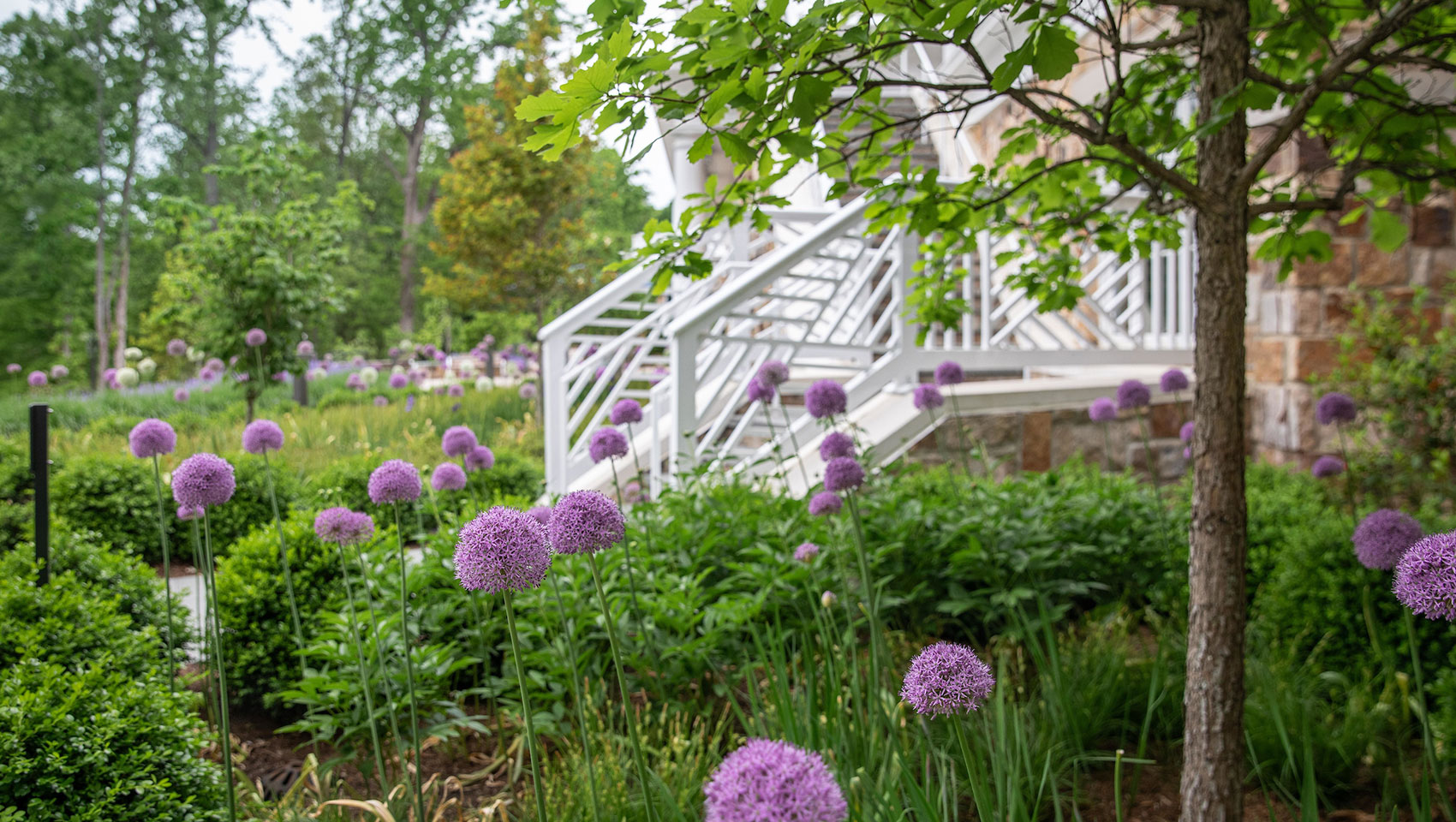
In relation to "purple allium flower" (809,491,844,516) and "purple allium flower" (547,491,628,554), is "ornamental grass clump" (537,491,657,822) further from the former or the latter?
"purple allium flower" (809,491,844,516)

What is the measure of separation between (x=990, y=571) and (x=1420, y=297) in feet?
8.33

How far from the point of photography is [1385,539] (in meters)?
1.42

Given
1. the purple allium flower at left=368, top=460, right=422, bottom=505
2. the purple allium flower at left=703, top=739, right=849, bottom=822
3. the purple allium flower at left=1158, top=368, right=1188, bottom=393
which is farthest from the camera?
the purple allium flower at left=1158, top=368, right=1188, bottom=393

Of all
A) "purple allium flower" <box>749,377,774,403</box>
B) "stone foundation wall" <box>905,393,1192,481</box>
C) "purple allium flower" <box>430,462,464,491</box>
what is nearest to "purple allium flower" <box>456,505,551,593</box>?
"purple allium flower" <box>430,462,464,491</box>

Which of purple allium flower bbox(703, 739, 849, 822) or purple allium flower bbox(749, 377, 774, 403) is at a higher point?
purple allium flower bbox(749, 377, 774, 403)

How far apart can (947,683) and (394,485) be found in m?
1.11

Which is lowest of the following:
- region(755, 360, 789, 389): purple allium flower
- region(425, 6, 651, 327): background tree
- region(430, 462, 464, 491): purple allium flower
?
region(430, 462, 464, 491): purple allium flower

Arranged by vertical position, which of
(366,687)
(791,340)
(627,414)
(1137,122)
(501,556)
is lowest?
(366,687)

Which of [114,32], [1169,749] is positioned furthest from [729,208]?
[114,32]

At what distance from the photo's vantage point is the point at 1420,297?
354 cm

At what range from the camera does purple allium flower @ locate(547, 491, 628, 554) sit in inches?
41.8

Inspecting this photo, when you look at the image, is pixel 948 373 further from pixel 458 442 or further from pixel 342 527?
pixel 342 527

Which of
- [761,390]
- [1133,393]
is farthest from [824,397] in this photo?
[1133,393]

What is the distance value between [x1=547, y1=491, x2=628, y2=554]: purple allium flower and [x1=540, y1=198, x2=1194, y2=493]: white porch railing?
73.8 inches
